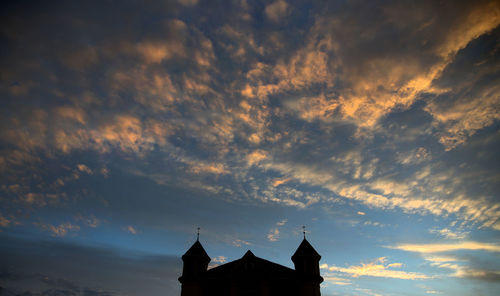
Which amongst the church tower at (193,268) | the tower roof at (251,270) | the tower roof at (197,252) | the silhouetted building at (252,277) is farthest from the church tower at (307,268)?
the church tower at (193,268)

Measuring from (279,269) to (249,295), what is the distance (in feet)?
16.4

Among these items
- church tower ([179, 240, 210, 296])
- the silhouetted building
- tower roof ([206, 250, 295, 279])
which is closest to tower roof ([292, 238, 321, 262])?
the silhouetted building

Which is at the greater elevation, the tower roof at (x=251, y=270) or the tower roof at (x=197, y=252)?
the tower roof at (x=197, y=252)

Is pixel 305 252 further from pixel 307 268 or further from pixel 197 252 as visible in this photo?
pixel 197 252

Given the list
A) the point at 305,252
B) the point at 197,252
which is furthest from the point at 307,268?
the point at 197,252

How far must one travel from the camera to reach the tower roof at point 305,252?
3719cm

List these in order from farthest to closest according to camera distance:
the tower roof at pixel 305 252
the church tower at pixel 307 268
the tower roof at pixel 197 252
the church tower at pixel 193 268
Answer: the tower roof at pixel 197 252 < the tower roof at pixel 305 252 < the church tower at pixel 193 268 < the church tower at pixel 307 268

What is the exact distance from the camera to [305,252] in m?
37.4

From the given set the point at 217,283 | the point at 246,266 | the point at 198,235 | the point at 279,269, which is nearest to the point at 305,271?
the point at 279,269

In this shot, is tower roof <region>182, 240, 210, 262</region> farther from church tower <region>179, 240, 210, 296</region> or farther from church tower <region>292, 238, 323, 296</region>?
church tower <region>292, 238, 323, 296</region>

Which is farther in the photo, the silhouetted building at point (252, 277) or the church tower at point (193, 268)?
the church tower at point (193, 268)

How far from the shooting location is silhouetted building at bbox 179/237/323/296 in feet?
111

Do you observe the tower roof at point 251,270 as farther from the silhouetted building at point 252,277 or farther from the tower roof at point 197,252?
the tower roof at point 197,252

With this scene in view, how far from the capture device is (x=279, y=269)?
35.8 meters
